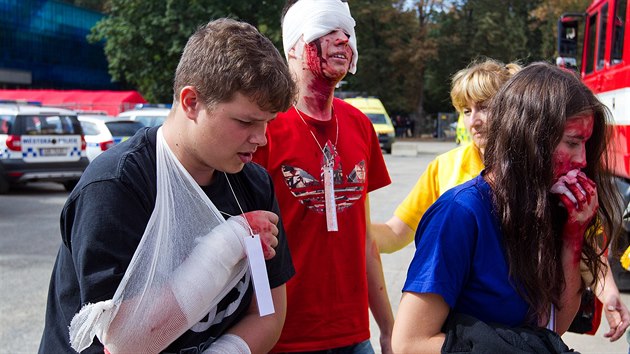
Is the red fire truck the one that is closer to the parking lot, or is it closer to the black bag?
the parking lot

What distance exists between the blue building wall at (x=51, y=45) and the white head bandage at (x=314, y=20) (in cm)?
4985

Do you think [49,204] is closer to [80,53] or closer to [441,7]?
[441,7]

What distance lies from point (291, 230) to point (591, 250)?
1.05m

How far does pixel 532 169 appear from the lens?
1.86 m

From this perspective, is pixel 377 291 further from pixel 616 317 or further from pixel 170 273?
pixel 170 273

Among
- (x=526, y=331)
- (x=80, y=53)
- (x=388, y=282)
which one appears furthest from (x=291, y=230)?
(x=80, y=53)

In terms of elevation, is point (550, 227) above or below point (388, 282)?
above

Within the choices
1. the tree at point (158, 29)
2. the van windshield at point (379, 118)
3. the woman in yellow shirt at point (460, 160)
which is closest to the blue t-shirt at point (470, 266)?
the woman in yellow shirt at point (460, 160)

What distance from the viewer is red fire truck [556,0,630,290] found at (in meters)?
6.55

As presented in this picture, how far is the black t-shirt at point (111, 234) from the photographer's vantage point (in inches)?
66.4

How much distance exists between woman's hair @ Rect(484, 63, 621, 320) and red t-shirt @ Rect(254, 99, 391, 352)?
34.0 inches

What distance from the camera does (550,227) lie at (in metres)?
1.88

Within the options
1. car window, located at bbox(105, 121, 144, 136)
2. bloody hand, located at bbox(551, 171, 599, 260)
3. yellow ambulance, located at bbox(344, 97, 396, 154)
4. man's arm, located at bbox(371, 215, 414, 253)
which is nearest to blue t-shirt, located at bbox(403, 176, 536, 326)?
bloody hand, located at bbox(551, 171, 599, 260)

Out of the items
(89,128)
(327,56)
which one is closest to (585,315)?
(327,56)
